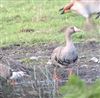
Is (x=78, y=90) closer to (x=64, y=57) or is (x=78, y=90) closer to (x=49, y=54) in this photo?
(x=64, y=57)

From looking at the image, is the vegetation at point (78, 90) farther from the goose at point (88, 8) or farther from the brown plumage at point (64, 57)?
the brown plumage at point (64, 57)

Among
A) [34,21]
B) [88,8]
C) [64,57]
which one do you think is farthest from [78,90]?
[34,21]

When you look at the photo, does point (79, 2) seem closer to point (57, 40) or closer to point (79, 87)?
point (79, 87)

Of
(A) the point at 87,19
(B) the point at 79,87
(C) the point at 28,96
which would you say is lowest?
(C) the point at 28,96

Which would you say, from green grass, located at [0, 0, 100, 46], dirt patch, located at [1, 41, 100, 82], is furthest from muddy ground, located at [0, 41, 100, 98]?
green grass, located at [0, 0, 100, 46]

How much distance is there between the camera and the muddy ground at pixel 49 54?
875 centimetres

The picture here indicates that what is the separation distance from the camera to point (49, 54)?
980 centimetres

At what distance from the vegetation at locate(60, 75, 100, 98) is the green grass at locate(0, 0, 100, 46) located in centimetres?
Answer: 834

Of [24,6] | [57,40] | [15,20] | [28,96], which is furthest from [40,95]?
[24,6]

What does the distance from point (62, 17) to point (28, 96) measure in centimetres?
716

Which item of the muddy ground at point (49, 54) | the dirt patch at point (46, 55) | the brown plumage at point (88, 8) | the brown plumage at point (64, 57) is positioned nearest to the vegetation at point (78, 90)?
the brown plumage at point (88, 8)

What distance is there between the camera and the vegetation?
1.69m

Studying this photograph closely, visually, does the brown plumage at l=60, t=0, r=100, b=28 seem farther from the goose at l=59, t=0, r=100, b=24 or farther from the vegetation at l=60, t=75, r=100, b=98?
the vegetation at l=60, t=75, r=100, b=98

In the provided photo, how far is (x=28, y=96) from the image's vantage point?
6.33m
